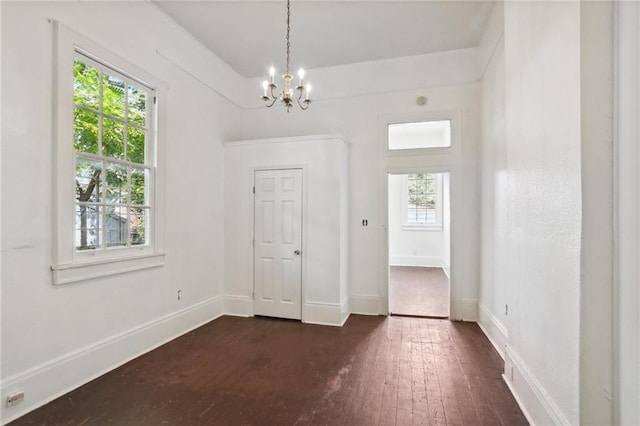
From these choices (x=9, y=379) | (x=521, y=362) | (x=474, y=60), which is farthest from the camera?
(x=474, y=60)

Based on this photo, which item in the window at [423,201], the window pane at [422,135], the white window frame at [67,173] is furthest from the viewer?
the window at [423,201]

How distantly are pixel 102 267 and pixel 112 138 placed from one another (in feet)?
3.96

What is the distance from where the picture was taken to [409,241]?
8602mm

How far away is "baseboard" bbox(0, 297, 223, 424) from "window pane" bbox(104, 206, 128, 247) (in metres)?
0.88

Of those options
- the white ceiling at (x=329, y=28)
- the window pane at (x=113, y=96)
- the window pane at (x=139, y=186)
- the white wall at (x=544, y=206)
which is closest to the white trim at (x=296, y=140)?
the white ceiling at (x=329, y=28)

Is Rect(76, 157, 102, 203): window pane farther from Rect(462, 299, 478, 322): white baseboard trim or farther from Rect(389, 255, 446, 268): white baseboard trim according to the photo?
Rect(389, 255, 446, 268): white baseboard trim

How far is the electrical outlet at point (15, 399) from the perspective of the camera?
210cm

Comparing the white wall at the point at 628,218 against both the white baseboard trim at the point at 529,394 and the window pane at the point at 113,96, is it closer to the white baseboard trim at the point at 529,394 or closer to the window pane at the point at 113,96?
the white baseboard trim at the point at 529,394

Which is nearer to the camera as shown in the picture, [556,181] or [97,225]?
[556,181]

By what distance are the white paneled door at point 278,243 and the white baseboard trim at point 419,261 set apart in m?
5.04

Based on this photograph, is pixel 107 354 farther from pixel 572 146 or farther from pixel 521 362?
pixel 572 146

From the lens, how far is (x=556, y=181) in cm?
170

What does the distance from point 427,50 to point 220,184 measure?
11.3 ft

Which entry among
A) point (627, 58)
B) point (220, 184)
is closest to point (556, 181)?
point (627, 58)
